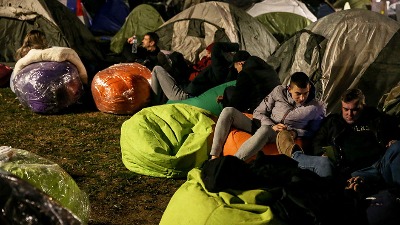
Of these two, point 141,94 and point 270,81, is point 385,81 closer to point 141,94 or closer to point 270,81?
point 270,81

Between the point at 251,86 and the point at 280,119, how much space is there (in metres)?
1.08

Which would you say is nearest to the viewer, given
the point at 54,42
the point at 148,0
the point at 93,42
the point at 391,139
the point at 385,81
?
the point at 391,139

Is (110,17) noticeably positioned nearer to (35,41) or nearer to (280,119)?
(35,41)

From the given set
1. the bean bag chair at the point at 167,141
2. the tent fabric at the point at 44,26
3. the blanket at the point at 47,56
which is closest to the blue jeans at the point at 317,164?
the bean bag chair at the point at 167,141

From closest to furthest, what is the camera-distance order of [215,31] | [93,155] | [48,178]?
[48,178] < [93,155] < [215,31]

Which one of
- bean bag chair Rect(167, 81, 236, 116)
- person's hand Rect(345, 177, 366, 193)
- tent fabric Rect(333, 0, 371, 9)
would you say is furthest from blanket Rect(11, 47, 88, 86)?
tent fabric Rect(333, 0, 371, 9)

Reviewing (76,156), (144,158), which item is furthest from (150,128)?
(76,156)

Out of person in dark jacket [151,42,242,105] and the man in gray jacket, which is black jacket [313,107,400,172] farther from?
person in dark jacket [151,42,242,105]

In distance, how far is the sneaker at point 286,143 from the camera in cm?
687

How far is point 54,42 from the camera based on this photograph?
1349 cm

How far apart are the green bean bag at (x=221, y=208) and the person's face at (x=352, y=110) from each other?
1811mm

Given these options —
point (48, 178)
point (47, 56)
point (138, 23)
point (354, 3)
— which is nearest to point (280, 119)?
point (48, 178)

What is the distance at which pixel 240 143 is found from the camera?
289 inches

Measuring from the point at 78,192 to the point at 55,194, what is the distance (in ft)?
0.91
